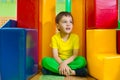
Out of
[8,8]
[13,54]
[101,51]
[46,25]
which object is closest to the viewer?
[13,54]

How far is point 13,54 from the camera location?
3.82ft

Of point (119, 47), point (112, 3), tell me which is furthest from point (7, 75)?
point (112, 3)

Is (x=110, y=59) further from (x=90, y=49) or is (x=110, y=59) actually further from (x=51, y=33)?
(x=51, y=33)

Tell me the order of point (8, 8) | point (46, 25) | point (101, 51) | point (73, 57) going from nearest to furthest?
point (101, 51) → point (73, 57) → point (46, 25) → point (8, 8)

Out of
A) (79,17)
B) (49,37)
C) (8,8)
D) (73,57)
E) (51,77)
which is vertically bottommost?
(51,77)

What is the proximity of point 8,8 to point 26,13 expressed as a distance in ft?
6.92

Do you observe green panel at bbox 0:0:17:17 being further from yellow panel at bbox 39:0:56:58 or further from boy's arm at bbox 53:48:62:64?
boy's arm at bbox 53:48:62:64

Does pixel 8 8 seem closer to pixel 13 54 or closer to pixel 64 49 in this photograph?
pixel 64 49

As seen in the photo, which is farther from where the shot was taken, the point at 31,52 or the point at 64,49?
the point at 64,49

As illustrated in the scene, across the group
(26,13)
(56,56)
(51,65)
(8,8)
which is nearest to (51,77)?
(51,65)

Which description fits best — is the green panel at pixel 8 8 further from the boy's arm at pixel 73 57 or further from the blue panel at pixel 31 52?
the boy's arm at pixel 73 57

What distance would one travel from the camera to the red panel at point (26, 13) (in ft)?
4.67

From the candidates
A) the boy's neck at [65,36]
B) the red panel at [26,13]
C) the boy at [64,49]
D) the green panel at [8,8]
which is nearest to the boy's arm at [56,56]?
the boy at [64,49]

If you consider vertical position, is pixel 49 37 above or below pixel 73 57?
above
